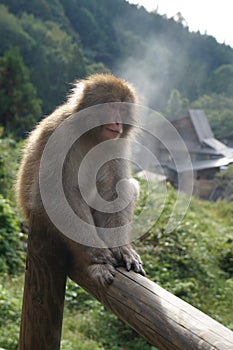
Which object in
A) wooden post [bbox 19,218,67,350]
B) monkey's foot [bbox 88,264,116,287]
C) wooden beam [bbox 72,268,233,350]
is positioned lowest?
wooden post [bbox 19,218,67,350]

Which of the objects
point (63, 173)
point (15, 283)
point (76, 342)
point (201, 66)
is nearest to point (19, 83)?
point (201, 66)

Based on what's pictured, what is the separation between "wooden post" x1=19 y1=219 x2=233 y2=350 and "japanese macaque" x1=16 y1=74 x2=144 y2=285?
0.14 meters

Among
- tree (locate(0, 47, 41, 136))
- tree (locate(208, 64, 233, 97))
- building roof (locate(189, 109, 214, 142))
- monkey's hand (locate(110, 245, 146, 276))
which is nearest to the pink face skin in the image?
monkey's hand (locate(110, 245, 146, 276))

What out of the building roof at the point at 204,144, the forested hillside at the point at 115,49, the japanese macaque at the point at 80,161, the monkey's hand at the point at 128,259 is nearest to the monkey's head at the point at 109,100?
the japanese macaque at the point at 80,161

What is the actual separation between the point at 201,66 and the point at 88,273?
17.4m

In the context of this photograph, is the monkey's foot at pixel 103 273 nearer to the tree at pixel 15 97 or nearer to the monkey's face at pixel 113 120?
the monkey's face at pixel 113 120

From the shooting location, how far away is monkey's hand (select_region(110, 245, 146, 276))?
1.54 metres

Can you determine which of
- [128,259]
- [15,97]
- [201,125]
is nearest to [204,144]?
[201,125]

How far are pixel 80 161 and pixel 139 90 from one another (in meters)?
1.00

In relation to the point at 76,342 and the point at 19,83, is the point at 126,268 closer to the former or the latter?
the point at 76,342

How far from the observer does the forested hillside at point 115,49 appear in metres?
16.8

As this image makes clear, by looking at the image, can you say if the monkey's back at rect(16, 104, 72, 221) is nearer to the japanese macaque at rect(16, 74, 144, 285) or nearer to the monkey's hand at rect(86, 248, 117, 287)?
the japanese macaque at rect(16, 74, 144, 285)

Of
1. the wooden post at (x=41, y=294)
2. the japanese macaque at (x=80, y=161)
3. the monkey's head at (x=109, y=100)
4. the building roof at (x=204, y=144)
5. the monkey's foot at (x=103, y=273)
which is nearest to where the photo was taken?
the monkey's foot at (x=103, y=273)

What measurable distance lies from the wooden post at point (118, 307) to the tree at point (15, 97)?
37.9 feet
